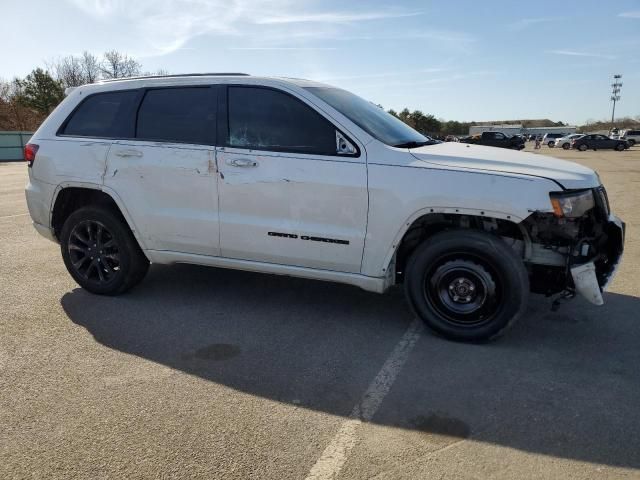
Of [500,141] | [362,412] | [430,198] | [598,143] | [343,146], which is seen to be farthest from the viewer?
[598,143]

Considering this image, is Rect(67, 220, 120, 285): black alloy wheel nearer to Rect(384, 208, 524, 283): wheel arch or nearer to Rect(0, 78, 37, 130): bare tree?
Rect(384, 208, 524, 283): wheel arch

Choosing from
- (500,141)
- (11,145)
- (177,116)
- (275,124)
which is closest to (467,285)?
(275,124)

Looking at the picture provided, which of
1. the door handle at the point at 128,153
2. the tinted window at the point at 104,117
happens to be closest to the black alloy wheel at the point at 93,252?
the door handle at the point at 128,153

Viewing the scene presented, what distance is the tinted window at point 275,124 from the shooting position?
4.08 m

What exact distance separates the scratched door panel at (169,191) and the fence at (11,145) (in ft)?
105

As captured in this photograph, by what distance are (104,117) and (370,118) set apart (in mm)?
2463

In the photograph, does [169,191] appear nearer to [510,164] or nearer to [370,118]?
[370,118]

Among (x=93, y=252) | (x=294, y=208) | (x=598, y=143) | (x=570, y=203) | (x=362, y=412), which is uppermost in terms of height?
(x=598, y=143)

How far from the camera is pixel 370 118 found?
447 centimetres

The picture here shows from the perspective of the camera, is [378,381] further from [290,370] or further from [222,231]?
[222,231]

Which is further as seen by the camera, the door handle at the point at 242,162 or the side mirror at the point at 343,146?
the door handle at the point at 242,162

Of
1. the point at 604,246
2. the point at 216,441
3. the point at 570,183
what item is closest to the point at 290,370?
the point at 216,441

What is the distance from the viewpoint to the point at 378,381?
3359 millimetres

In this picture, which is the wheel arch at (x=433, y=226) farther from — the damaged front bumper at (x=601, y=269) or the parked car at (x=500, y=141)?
the parked car at (x=500, y=141)
